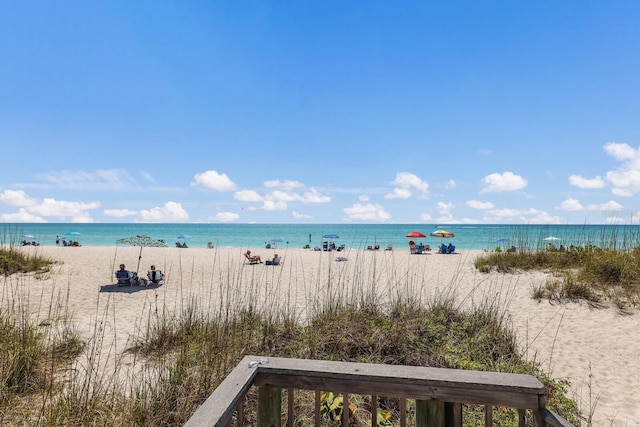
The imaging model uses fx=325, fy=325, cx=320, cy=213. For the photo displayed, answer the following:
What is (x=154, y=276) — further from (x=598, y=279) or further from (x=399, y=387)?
(x=598, y=279)

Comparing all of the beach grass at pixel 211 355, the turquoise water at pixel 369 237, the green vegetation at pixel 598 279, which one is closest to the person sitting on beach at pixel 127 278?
the turquoise water at pixel 369 237

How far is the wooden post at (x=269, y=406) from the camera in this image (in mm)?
1502

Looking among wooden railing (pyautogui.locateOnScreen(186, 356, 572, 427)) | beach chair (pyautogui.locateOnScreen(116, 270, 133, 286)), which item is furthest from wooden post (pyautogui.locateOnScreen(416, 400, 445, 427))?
beach chair (pyautogui.locateOnScreen(116, 270, 133, 286))

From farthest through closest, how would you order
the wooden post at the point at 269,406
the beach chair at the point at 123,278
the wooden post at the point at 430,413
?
the beach chair at the point at 123,278
the wooden post at the point at 269,406
the wooden post at the point at 430,413

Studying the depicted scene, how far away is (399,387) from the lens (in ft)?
4.48

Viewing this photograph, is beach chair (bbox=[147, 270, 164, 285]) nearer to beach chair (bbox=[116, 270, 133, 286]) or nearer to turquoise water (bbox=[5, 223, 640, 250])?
beach chair (bbox=[116, 270, 133, 286])

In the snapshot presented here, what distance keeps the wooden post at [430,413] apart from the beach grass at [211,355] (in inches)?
44.1

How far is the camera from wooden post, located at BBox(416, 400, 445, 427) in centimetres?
139

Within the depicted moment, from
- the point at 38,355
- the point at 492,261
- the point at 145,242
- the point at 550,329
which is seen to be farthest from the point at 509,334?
the point at 145,242

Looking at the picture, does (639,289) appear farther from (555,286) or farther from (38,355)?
(38,355)

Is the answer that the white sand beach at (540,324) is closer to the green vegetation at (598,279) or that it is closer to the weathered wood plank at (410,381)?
the green vegetation at (598,279)

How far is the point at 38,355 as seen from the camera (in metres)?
3.71

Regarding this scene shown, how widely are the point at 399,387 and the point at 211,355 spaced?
2.66m

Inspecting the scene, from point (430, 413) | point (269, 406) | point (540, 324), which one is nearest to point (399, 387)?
point (430, 413)
